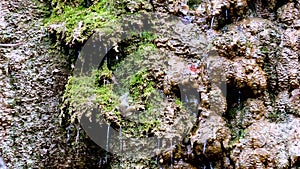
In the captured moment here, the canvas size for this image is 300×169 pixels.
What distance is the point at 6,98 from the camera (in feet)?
8.36

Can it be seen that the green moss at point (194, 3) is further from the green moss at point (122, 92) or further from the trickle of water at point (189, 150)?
the trickle of water at point (189, 150)

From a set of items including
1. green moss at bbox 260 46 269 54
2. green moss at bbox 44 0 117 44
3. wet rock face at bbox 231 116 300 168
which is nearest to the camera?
wet rock face at bbox 231 116 300 168

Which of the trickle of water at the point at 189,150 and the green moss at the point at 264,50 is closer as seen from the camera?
the trickle of water at the point at 189,150

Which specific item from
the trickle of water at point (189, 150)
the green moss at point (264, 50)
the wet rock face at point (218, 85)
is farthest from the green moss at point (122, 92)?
the green moss at point (264, 50)

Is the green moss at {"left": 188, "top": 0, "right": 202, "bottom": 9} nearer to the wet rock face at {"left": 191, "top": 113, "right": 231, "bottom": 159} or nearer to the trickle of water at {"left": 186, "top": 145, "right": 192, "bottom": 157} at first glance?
the wet rock face at {"left": 191, "top": 113, "right": 231, "bottom": 159}

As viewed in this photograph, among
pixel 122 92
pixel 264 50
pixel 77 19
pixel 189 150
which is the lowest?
pixel 189 150

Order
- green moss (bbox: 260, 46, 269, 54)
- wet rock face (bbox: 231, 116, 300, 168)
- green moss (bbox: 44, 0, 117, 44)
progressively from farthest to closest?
green moss (bbox: 260, 46, 269, 54)
green moss (bbox: 44, 0, 117, 44)
wet rock face (bbox: 231, 116, 300, 168)

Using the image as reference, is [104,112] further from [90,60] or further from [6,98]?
[6,98]

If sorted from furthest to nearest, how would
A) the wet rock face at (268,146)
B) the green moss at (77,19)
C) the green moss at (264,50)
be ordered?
1. the green moss at (264,50)
2. the green moss at (77,19)
3. the wet rock face at (268,146)

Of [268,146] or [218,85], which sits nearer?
[268,146]

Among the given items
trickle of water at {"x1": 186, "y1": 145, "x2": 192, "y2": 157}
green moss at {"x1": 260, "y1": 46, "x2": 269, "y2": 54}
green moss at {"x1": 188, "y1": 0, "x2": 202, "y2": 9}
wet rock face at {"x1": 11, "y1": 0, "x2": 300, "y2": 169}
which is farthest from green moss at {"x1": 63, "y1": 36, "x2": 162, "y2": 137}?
green moss at {"x1": 260, "y1": 46, "x2": 269, "y2": 54}

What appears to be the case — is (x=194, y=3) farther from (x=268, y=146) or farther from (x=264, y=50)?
(x=268, y=146)

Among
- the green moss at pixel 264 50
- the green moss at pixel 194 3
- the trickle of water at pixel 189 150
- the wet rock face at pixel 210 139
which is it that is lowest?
the trickle of water at pixel 189 150

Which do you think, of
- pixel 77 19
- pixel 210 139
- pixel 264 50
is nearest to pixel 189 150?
pixel 210 139
